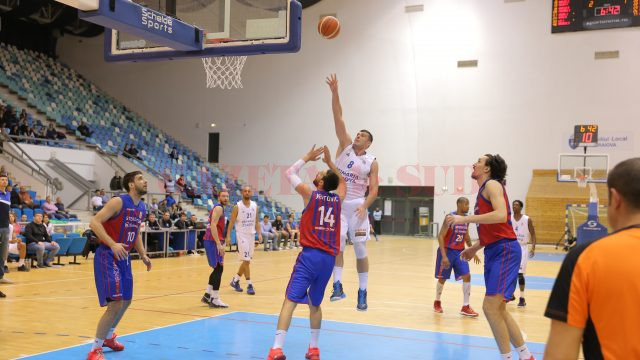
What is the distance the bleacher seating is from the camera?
25.0m

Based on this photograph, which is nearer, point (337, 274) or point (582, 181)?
point (337, 274)

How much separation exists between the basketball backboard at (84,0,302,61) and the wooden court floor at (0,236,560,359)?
12.6ft

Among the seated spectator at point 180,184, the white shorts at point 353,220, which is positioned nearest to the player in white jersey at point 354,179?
the white shorts at point 353,220

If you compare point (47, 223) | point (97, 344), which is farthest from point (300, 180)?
point (47, 223)

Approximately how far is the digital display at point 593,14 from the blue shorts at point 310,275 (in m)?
23.4

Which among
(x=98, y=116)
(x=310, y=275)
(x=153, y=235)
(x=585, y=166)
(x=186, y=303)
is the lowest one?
(x=186, y=303)

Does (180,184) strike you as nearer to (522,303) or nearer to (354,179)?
(522,303)

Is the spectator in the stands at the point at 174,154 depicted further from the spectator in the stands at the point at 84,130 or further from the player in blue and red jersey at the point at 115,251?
the player in blue and red jersey at the point at 115,251

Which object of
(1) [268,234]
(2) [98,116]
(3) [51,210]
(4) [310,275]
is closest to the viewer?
(4) [310,275]

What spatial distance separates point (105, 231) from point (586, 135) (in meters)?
21.6

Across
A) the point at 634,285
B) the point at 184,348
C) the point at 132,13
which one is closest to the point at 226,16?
the point at 132,13

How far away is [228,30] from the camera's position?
9.78m

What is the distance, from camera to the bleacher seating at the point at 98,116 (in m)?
25.0

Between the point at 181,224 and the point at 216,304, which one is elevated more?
the point at 181,224
